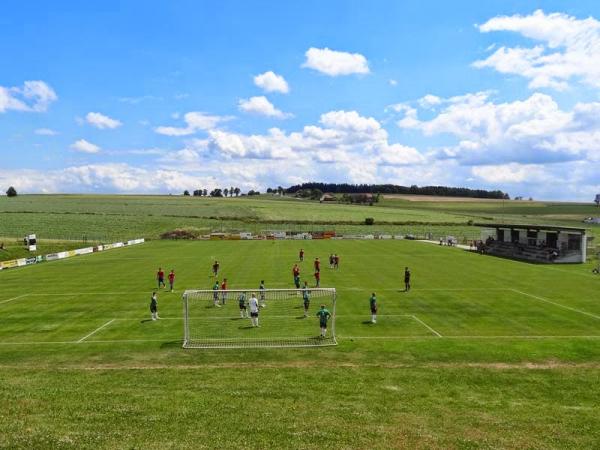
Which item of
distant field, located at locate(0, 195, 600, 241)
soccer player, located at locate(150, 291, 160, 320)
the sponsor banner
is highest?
distant field, located at locate(0, 195, 600, 241)

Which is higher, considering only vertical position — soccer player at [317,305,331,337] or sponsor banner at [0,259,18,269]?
soccer player at [317,305,331,337]

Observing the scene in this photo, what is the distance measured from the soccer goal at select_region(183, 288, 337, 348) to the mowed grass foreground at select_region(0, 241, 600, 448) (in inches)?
32.1

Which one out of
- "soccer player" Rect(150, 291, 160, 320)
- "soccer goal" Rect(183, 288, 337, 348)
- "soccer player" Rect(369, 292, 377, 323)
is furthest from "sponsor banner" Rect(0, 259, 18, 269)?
"soccer player" Rect(369, 292, 377, 323)

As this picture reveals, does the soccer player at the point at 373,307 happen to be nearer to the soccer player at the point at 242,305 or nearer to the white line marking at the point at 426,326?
the white line marking at the point at 426,326

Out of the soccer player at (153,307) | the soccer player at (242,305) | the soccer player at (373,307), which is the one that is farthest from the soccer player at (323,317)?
the soccer player at (153,307)

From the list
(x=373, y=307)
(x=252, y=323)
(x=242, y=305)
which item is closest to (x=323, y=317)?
(x=373, y=307)

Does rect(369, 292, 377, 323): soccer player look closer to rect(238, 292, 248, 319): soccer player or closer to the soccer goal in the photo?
the soccer goal

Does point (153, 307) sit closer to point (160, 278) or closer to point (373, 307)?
point (160, 278)

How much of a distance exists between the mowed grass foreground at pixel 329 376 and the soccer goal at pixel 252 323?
2.68 feet

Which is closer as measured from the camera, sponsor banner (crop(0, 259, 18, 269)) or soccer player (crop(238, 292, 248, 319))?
soccer player (crop(238, 292, 248, 319))

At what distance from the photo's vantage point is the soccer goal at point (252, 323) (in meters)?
22.9

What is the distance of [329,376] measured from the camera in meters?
17.8

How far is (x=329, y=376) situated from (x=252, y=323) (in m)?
8.95

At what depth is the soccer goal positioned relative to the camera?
22922 mm
